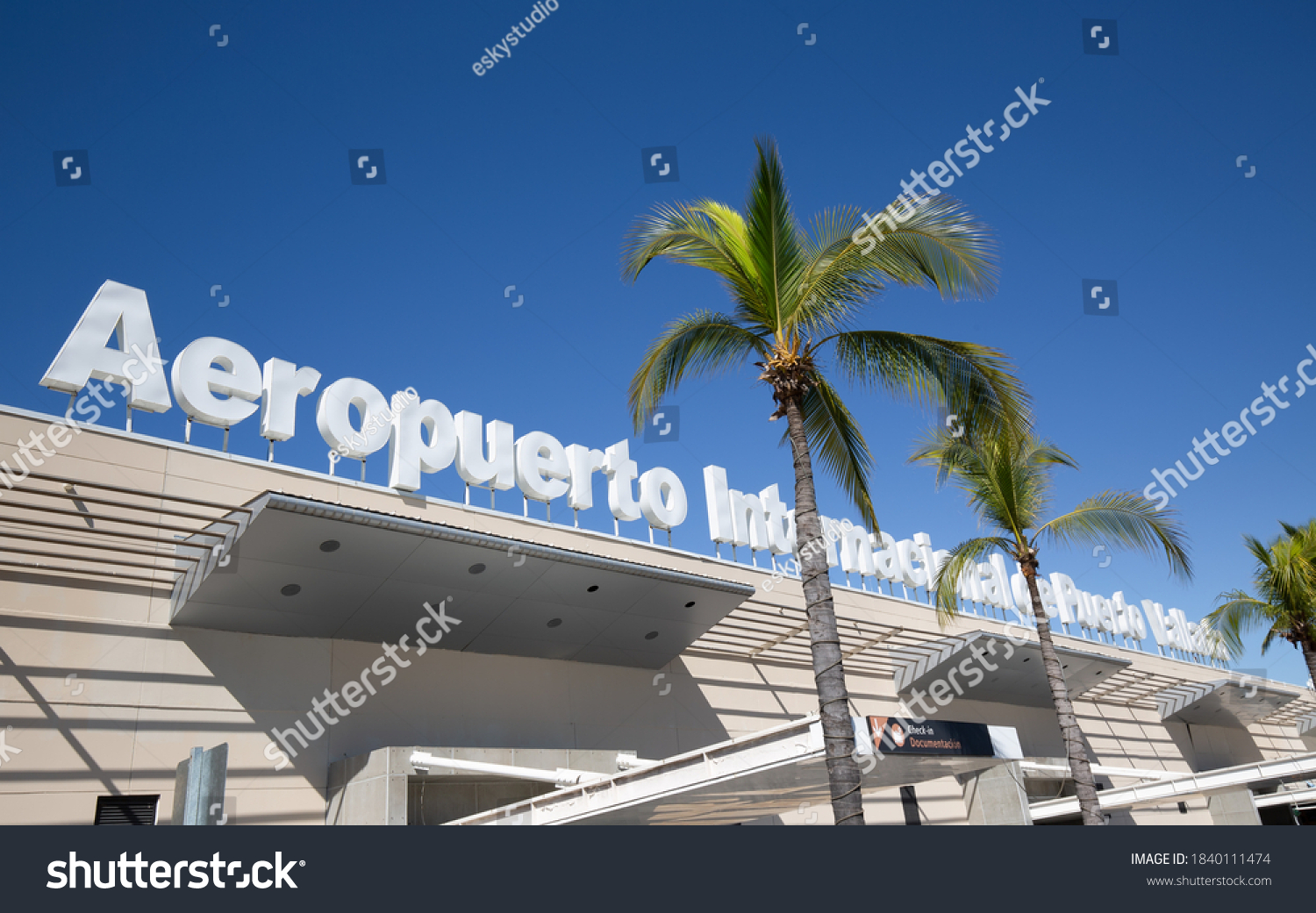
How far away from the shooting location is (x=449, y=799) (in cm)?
1975

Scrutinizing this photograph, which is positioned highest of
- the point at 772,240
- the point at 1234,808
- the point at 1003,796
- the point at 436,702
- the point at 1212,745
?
the point at 772,240

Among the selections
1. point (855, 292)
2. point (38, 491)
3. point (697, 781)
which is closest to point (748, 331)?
point (855, 292)

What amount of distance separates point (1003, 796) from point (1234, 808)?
11.8 metres

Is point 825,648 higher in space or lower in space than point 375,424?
lower

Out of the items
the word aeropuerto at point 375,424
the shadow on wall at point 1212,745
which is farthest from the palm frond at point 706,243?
the shadow on wall at point 1212,745

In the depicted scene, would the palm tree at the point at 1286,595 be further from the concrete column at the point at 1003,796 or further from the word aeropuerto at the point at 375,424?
the word aeropuerto at the point at 375,424

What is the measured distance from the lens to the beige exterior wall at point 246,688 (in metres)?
15.1

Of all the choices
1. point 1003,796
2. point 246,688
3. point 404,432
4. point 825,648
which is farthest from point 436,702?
point 1003,796

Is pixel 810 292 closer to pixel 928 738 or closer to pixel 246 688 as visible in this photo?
pixel 928 738

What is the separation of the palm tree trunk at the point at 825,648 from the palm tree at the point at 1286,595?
70.6 ft

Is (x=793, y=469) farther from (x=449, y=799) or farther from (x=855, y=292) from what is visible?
(x=449, y=799)

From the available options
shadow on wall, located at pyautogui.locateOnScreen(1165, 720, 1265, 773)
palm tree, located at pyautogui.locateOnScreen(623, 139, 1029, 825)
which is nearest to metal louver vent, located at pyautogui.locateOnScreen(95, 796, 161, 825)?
palm tree, located at pyautogui.locateOnScreen(623, 139, 1029, 825)

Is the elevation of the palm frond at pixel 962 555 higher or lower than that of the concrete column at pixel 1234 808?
higher

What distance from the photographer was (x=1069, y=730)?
17.9 meters
